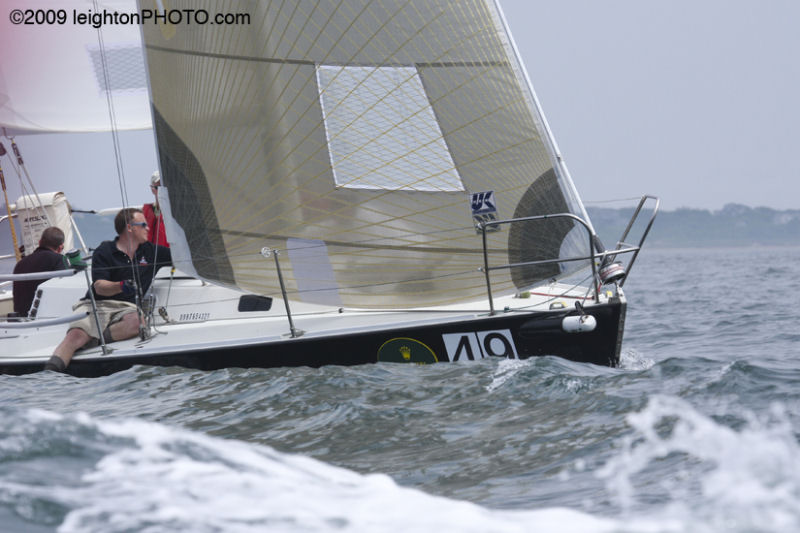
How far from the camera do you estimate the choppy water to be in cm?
233

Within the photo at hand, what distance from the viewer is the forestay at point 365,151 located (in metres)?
5.14

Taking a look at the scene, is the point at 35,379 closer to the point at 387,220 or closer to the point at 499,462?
the point at 387,220

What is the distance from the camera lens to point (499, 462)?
3062 millimetres

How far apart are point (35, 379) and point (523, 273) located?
306 cm

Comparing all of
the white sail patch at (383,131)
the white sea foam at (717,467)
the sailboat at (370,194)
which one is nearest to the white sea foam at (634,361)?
the sailboat at (370,194)

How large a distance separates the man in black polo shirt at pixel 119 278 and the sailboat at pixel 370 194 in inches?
7.1

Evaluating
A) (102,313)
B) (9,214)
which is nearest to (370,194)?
(102,313)

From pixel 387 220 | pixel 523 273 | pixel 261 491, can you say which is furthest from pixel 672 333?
pixel 261 491

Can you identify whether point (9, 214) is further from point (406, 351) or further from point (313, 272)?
point (406, 351)

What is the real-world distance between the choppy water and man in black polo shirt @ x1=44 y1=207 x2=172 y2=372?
65 cm

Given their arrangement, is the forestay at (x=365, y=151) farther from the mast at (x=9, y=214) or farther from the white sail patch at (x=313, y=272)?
the mast at (x=9, y=214)

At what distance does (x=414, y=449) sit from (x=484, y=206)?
2.18 metres

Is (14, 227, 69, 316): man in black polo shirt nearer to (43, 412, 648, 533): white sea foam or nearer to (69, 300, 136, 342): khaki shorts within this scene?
(69, 300, 136, 342): khaki shorts

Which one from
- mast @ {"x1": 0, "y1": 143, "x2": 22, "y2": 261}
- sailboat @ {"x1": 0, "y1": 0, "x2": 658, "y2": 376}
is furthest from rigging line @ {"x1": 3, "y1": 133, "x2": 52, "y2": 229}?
sailboat @ {"x1": 0, "y1": 0, "x2": 658, "y2": 376}
